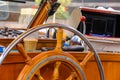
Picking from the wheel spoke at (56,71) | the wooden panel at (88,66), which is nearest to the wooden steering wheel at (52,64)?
the wheel spoke at (56,71)

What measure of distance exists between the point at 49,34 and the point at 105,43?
1004 millimetres

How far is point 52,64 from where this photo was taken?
156 cm

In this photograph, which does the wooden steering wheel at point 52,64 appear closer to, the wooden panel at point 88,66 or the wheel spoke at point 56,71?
the wheel spoke at point 56,71

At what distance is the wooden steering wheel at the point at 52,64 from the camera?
1.42 m

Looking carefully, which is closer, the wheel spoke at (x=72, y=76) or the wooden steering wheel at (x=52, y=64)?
the wooden steering wheel at (x=52, y=64)

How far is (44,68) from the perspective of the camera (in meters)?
1.60

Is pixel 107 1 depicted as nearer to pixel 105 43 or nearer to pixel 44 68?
pixel 105 43

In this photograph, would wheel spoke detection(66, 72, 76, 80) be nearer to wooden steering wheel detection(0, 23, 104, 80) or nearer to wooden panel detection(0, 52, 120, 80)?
wooden steering wheel detection(0, 23, 104, 80)

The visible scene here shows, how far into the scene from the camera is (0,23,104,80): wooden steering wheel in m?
1.42

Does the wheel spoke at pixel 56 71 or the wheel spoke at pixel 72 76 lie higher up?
the wheel spoke at pixel 56 71

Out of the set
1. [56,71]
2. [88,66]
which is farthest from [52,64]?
[88,66]

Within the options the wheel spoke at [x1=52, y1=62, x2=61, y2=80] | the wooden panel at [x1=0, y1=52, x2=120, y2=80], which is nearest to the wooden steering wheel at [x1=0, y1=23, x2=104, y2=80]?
the wheel spoke at [x1=52, y1=62, x2=61, y2=80]

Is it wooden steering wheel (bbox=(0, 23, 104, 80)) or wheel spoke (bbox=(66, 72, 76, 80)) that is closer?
wooden steering wheel (bbox=(0, 23, 104, 80))

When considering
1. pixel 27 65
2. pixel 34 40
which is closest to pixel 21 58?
pixel 27 65
